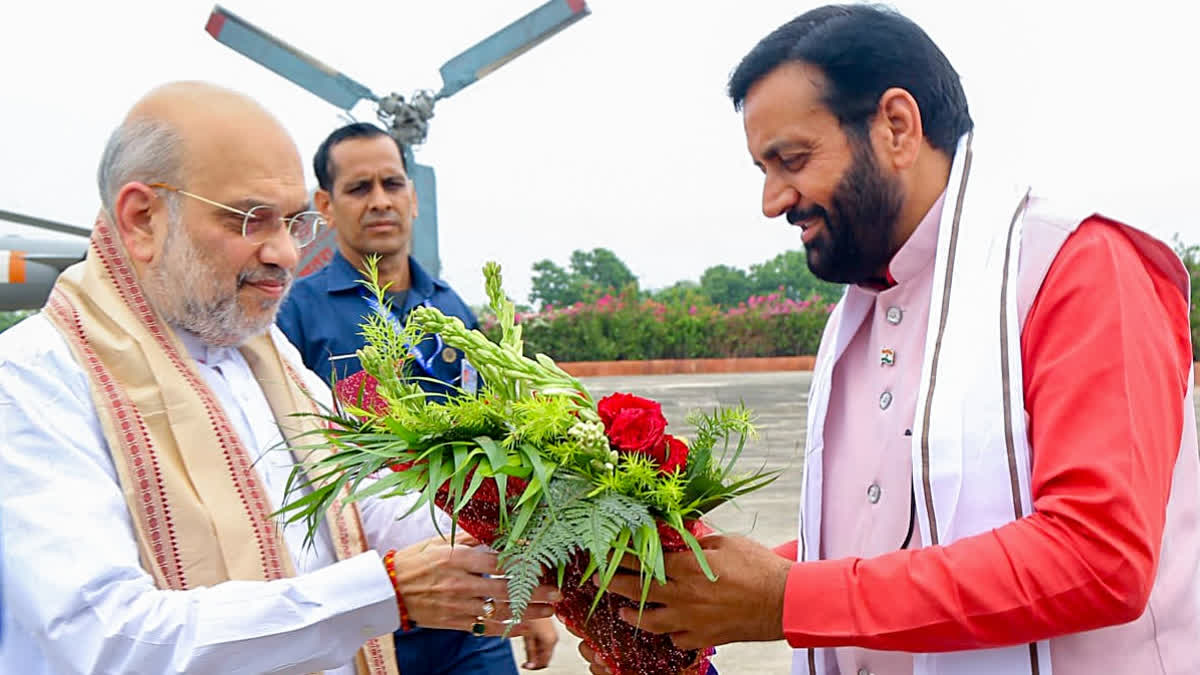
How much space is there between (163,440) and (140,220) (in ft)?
1.40

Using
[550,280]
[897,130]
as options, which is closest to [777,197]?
[897,130]

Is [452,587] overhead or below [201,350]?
below

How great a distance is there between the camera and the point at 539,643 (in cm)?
243

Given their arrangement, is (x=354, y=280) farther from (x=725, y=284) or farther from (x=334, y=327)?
(x=725, y=284)

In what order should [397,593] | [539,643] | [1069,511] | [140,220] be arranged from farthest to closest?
[539,643] < [140,220] < [397,593] < [1069,511]

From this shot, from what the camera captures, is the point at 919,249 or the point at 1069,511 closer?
the point at 1069,511

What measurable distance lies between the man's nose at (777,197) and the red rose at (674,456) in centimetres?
47

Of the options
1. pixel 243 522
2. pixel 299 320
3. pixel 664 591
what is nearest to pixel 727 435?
pixel 664 591

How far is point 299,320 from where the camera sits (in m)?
3.12

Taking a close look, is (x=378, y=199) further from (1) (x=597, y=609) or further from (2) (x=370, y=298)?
(1) (x=597, y=609)

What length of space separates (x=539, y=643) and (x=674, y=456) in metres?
1.19

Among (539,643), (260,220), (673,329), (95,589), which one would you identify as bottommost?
(539,643)

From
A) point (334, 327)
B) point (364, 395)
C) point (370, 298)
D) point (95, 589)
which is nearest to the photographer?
point (95, 589)

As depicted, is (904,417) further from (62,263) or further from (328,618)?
(62,263)
